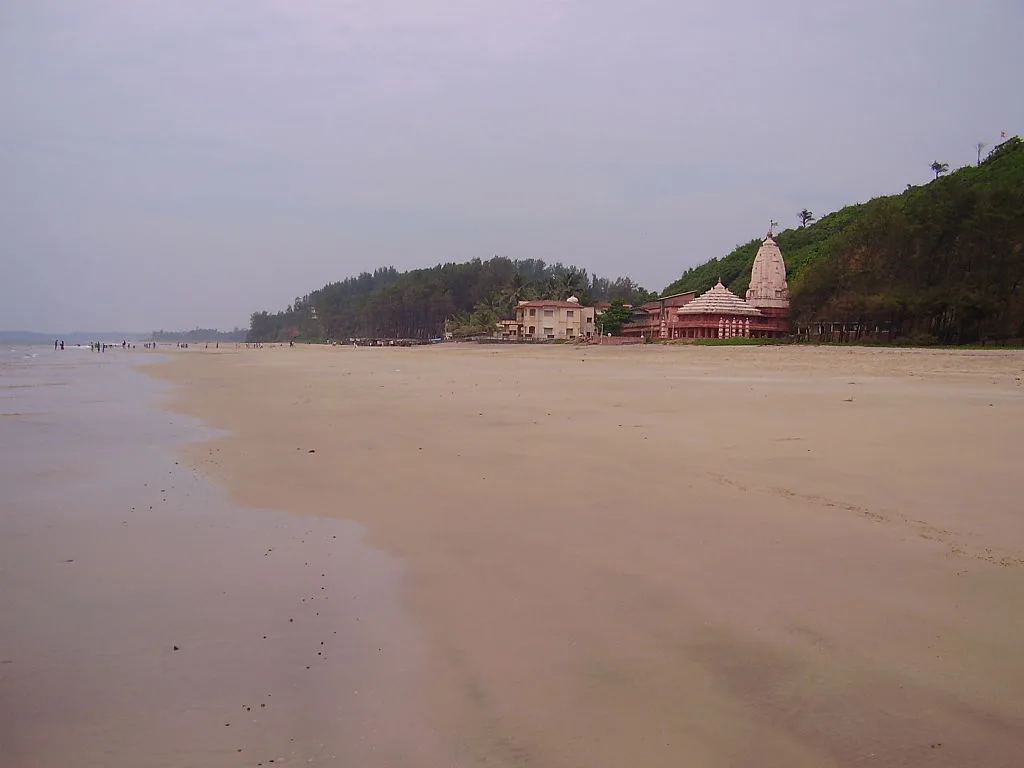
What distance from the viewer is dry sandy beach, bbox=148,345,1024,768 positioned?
279 centimetres

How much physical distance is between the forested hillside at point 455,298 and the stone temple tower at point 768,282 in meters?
31.8

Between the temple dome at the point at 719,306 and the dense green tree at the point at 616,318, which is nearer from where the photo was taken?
the temple dome at the point at 719,306

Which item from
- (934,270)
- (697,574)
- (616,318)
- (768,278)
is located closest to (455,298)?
(616,318)

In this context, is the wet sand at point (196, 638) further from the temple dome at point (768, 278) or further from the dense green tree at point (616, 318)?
the dense green tree at point (616, 318)

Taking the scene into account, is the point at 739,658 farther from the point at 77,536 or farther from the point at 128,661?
the point at 77,536

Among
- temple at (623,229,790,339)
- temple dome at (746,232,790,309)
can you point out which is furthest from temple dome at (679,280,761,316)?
temple dome at (746,232,790,309)

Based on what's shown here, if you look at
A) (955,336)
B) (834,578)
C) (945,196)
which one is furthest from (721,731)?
(945,196)

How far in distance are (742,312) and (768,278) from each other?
8.95m

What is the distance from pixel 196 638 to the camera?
144 inches

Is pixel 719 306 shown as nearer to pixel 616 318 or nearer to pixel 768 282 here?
pixel 768 282

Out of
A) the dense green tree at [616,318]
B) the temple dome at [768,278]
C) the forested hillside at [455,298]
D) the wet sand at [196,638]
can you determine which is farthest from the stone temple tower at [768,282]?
the wet sand at [196,638]

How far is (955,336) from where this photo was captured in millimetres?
40062

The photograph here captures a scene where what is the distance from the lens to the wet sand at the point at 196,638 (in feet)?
9.04

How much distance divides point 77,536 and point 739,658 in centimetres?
522
